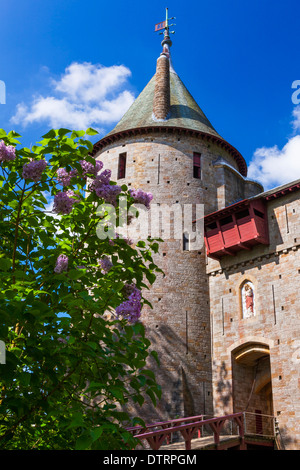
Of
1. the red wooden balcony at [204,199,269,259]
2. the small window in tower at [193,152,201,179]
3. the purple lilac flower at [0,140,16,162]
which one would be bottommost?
the purple lilac flower at [0,140,16,162]

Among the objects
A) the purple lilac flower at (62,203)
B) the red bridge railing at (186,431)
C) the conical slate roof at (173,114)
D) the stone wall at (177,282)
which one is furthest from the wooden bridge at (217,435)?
the conical slate roof at (173,114)

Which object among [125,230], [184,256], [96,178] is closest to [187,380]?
[184,256]

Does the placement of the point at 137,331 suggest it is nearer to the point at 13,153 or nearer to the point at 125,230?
the point at 13,153

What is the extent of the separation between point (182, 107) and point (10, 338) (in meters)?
26.3

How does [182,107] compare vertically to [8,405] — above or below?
above

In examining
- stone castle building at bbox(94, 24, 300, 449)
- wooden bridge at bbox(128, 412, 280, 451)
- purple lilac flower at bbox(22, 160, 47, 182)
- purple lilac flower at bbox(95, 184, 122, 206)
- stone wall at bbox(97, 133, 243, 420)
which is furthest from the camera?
stone wall at bbox(97, 133, 243, 420)

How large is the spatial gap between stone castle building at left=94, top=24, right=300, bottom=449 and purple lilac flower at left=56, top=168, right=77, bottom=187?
1595 centimetres

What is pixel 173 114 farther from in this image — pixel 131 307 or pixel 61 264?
pixel 61 264

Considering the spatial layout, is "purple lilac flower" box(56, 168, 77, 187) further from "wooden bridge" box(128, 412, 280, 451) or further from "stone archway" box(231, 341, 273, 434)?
"stone archway" box(231, 341, 273, 434)

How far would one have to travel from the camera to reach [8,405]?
561 centimetres

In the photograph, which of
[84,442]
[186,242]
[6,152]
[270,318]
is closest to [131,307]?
[84,442]

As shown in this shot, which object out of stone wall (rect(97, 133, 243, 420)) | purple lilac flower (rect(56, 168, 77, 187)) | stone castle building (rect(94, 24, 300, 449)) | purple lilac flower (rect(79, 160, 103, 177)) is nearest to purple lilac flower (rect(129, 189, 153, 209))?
purple lilac flower (rect(79, 160, 103, 177))

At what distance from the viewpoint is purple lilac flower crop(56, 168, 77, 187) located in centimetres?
761

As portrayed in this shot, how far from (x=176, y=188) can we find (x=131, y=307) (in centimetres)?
2132
